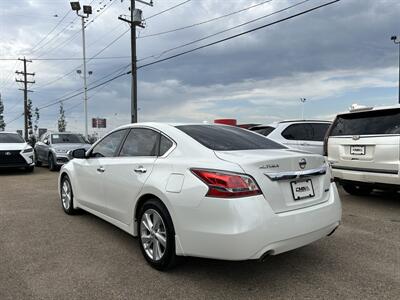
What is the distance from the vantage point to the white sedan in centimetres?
294

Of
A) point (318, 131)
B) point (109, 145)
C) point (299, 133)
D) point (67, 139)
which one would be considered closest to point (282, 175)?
point (109, 145)

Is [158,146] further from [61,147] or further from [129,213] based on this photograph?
[61,147]

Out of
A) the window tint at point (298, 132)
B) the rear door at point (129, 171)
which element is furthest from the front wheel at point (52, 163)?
the rear door at point (129, 171)

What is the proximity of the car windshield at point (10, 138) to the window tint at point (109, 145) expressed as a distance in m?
9.69

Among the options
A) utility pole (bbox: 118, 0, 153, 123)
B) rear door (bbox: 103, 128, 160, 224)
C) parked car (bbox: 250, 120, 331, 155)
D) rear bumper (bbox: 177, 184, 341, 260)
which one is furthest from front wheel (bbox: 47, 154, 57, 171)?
rear bumper (bbox: 177, 184, 341, 260)

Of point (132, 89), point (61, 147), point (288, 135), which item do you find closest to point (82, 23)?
point (132, 89)

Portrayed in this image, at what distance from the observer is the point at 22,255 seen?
4062 mm

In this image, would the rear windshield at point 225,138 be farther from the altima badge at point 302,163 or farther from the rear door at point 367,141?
the rear door at point 367,141

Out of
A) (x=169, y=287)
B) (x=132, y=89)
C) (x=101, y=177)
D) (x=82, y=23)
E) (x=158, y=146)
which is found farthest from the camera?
(x=82, y=23)

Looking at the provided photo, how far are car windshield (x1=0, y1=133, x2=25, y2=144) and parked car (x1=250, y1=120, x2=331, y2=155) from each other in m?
9.57

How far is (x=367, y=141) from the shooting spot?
6.13 metres

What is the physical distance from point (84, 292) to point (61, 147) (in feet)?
36.9

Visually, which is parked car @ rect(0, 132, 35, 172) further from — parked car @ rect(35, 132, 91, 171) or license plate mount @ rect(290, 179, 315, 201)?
license plate mount @ rect(290, 179, 315, 201)

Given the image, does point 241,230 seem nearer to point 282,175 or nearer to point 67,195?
point 282,175
